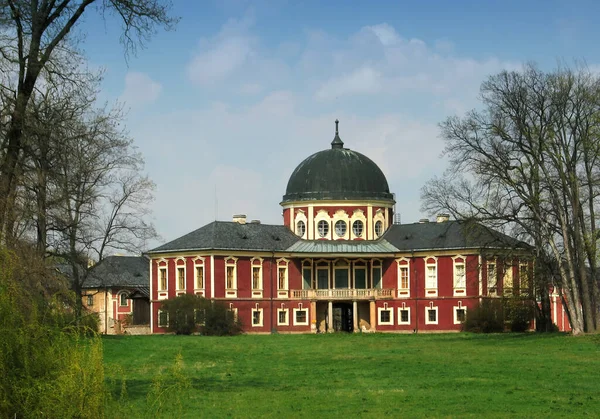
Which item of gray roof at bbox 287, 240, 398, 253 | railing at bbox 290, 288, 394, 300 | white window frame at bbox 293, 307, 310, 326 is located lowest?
white window frame at bbox 293, 307, 310, 326

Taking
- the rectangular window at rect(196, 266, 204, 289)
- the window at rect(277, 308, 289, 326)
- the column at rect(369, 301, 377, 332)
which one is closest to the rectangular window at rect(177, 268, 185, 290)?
the rectangular window at rect(196, 266, 204, 289)

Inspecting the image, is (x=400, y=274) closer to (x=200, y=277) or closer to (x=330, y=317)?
(x=330, y=317)

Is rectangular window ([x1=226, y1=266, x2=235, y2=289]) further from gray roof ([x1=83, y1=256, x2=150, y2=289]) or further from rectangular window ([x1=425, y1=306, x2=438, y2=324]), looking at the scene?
rectangular window ([x1=425, y1=306, x2=438, y2=324])

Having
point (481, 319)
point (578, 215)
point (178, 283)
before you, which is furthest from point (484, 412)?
point (178, 283)

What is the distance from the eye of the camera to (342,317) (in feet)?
242

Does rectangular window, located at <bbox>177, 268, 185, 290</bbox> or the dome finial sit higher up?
the dome finial

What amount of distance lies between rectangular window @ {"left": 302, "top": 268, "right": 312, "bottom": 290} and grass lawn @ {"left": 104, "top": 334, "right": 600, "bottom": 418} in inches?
1110

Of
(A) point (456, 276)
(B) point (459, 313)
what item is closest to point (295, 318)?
(B) point (459, 313)

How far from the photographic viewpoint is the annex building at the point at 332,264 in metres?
68.9

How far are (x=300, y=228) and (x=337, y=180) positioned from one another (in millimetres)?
4309

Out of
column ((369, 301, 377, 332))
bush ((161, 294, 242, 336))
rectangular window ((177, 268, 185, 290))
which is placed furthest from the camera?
column ((369, 301, 377, 332))

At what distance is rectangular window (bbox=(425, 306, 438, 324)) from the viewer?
69812 millimetres

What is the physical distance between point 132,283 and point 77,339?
221 ft

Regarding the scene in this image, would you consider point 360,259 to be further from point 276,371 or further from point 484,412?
point 484,412
